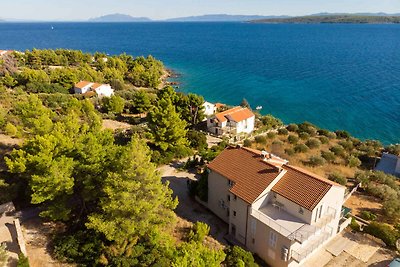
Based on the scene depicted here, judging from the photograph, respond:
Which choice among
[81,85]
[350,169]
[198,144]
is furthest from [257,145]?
[81,85]

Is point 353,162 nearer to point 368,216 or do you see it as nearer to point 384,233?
point 368,216

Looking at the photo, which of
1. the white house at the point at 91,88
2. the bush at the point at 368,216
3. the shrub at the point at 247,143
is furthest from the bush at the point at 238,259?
the white house at the point at 91,88

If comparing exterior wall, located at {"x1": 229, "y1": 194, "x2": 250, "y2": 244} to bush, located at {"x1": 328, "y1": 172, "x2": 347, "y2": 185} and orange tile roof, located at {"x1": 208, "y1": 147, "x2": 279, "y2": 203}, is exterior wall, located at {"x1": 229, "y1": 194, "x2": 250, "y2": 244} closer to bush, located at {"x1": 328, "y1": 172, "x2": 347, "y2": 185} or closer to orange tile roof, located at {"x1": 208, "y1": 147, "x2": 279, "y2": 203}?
orange tile roof, located at {"x1": 208, "y1": 147, "x2": 279, "y2": 203}

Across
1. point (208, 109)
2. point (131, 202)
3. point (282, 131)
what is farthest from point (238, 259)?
point (208, 109)

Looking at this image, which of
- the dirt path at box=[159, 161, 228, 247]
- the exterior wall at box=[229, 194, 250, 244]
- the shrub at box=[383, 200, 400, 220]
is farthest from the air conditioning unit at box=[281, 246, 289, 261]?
the shrub at box=[383, 200, 400, 220]

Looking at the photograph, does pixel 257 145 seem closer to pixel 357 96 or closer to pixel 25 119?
pixel 25 119

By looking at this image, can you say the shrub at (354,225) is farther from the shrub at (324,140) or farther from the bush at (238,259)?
the shrub at (324,140)
